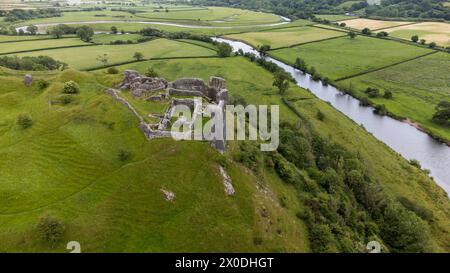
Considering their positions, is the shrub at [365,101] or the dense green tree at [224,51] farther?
the dense green tree at [224,51]

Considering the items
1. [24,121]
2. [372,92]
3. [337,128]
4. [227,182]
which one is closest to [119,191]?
[227,182]

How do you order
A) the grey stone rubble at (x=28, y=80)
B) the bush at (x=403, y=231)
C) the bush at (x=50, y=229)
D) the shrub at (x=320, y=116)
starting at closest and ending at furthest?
1. the bush at (x=50, y=229)
2. the bush at (x=403, y=231)
3. the grey stone rubble at (x=28, y=80)
4. the shrub at (x=320, y=116)

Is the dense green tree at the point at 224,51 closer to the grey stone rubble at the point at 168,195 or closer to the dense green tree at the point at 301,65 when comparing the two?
the dense green tree at the point at 301,65

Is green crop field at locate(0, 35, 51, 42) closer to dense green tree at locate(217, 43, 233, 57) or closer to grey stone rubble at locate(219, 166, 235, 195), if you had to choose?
dense green tree at locate(217, 43, 233, 57)

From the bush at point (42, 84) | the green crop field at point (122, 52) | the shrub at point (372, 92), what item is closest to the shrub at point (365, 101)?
the shrub at point (372, 92)
